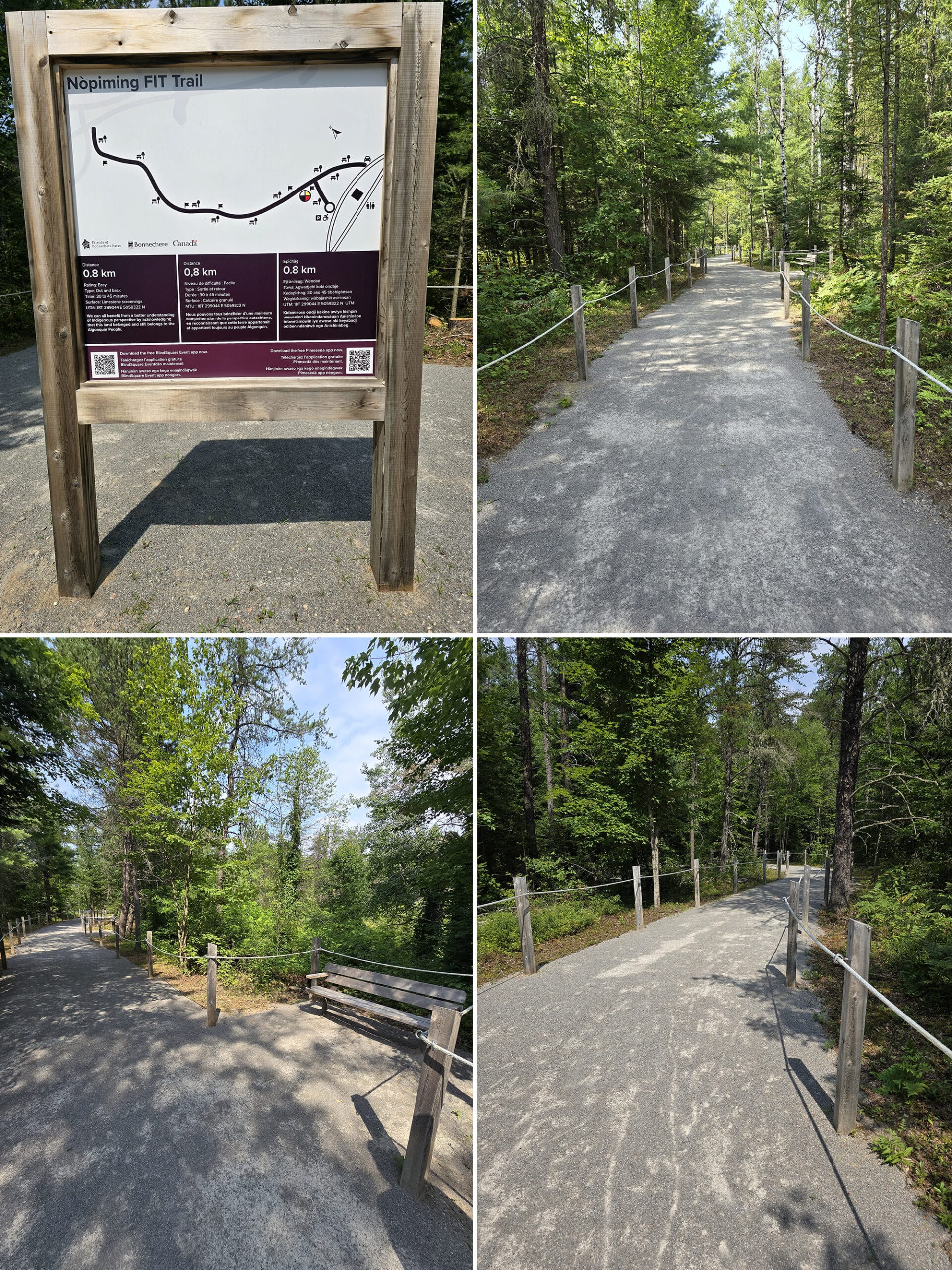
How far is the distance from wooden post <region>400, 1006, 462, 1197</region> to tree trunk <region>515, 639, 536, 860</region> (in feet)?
20.3

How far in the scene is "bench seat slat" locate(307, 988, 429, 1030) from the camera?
18.0 ft

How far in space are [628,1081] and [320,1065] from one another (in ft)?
9.17

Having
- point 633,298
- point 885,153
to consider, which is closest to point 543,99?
point 633,298

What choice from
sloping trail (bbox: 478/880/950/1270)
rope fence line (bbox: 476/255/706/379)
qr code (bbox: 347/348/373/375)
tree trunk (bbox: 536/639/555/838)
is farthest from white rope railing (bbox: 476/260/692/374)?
sloping trail (bbox: 478/880/950/1270)

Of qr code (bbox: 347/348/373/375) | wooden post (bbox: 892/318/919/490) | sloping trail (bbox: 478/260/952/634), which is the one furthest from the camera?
wooden post (bbox: 892/318/919/490)

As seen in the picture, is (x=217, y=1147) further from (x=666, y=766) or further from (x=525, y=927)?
(x=666, y=766)

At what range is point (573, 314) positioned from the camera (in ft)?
32.8

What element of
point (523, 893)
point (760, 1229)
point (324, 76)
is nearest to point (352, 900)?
point (523, 893)

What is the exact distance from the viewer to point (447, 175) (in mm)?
16547

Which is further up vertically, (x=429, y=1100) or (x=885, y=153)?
(x=885, y=153)

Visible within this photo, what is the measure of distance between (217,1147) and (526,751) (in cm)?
700

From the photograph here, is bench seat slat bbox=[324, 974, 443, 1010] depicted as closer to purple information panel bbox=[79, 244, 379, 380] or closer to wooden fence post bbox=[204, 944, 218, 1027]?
wooden fence post bbox=[204, 944, 218, 1027]

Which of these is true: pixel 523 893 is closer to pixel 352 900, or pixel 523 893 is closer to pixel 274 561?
pixel 352 900

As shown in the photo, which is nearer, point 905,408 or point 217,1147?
point 217,1147
